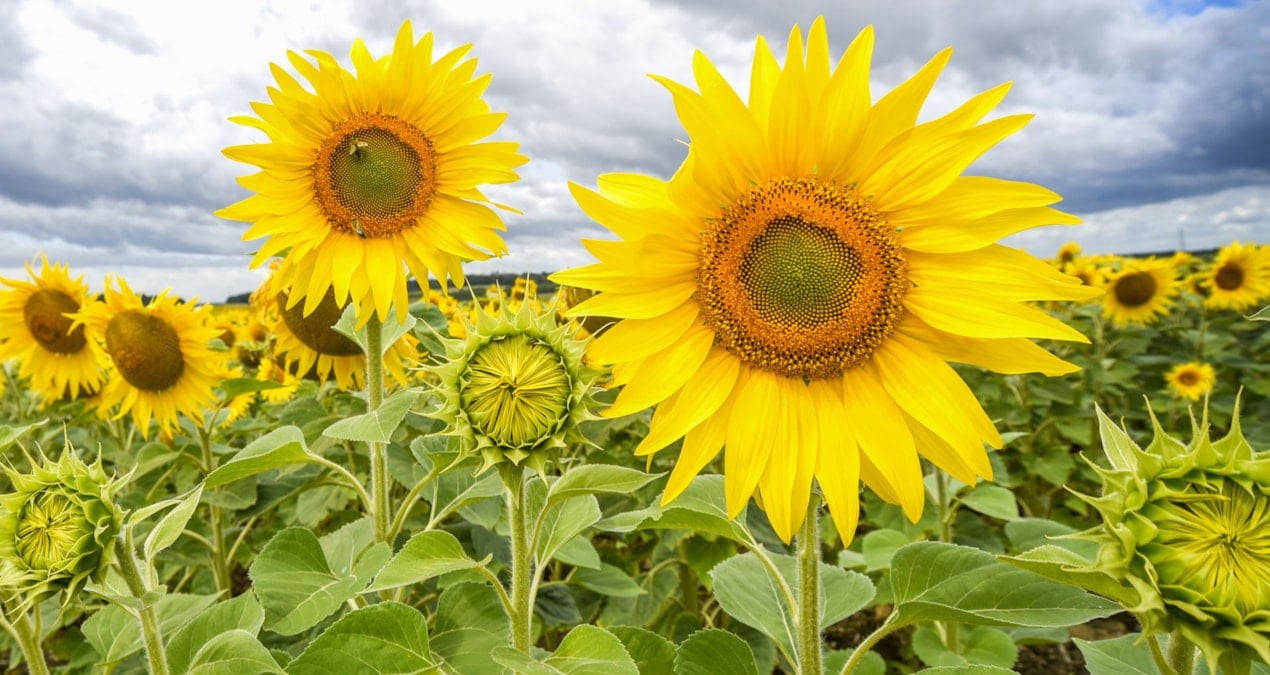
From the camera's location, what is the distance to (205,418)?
13.2 feet

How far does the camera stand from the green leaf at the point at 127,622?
2.04 metres

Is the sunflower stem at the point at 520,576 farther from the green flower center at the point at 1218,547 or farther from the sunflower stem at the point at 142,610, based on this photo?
the green flower center at the point at 1218,547


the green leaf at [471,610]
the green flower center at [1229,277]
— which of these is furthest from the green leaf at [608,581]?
the green flower center at [1229,277]

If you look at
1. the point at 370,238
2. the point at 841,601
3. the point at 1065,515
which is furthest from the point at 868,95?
the point at 1065,515

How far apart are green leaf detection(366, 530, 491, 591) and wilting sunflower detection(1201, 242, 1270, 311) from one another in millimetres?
10808

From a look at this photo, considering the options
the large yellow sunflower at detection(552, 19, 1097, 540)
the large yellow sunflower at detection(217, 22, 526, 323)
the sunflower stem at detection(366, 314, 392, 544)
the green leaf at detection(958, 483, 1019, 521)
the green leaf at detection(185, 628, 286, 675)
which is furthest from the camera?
the green leaf at detection(958, 483, 1019, 521)

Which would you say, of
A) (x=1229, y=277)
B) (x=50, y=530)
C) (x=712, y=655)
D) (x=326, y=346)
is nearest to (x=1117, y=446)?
(x=712, y=655)

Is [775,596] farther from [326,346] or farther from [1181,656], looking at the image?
[326,346]

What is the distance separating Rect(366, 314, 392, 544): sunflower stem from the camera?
2291 mm

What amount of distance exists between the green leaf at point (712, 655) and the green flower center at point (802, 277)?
0.61m

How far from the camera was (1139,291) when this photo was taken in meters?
9.33

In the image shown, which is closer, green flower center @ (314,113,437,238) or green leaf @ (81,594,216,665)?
green leaf @ (81,594,216,665)

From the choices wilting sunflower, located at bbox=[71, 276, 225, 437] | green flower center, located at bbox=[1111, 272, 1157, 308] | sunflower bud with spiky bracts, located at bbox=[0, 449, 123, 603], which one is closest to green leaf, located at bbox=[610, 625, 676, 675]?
sunflower bud with spiky bracts, located at bbox=[0, 449, 123, 603]

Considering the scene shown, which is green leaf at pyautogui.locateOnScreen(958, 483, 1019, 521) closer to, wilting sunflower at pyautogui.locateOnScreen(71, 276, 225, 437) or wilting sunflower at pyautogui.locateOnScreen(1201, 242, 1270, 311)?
wilting sunflower at pyautogui.locateOnScreen(71, 276, 225, 437)
